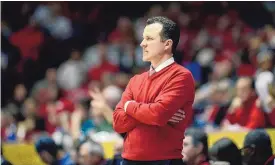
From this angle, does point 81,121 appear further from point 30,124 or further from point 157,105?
point 157,105

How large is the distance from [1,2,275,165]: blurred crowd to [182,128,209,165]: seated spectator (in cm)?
213

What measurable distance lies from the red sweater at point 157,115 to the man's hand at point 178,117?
20 mm

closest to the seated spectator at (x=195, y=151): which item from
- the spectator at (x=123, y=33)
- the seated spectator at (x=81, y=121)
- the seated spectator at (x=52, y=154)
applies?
the seated spectator at (x=52, y=154)

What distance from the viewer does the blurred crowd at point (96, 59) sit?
9.30 meters

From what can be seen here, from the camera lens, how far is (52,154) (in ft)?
24.9

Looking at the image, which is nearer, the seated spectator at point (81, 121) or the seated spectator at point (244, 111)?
the seated spectator at point (244, 111)

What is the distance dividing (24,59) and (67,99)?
1.95 m

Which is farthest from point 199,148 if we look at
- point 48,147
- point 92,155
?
point 48,147

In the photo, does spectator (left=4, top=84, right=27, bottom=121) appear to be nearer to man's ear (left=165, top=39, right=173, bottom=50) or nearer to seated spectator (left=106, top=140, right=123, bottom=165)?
seated spectator (left=106, top=140, right=123, bottom=165)

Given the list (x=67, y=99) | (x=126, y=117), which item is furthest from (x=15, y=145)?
(x=126, y=117)

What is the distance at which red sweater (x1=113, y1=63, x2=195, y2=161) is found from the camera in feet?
14.3

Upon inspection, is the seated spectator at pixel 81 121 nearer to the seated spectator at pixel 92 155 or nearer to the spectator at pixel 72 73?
the seated spectator at pixel 92 155

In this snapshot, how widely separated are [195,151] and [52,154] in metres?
2.02

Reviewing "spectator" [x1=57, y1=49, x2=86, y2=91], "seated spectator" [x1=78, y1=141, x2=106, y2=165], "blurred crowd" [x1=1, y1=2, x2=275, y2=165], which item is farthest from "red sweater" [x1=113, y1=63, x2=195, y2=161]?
"spectator" [x1=57, y1=49, x2=86, y2=91]
